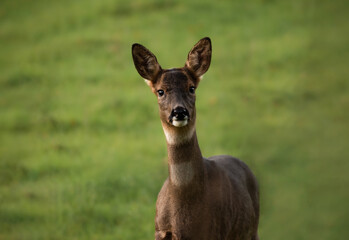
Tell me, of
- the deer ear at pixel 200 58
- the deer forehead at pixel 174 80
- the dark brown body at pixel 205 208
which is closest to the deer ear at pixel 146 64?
the deer forehead at pixel 174 80

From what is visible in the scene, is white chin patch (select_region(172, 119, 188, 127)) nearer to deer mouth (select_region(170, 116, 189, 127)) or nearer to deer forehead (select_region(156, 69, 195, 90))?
deer mouth (select_region(170, 116, 189, 127))

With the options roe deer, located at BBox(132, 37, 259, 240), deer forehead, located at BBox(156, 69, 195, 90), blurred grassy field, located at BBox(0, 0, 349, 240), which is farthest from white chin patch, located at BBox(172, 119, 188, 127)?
blurred grassy field, located at BBox(0, 0, 349, 240)

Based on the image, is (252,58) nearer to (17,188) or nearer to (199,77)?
(17,188)

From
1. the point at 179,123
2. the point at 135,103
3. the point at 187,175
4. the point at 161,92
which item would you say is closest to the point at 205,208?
the point at 187,175

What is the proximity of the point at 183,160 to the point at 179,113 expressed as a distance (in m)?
0.60

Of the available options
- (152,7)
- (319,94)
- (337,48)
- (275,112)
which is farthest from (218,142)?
(152,7)

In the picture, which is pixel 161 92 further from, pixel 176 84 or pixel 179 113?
pixel 179 113

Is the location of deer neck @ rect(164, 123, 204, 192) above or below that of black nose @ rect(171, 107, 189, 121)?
below

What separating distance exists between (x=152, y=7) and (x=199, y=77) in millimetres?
13305

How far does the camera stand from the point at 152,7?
19.2 meters

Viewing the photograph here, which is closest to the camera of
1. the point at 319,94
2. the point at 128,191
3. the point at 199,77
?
the point at 199,77

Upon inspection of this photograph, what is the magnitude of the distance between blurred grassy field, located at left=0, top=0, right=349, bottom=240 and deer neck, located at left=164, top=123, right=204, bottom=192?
3732 mm

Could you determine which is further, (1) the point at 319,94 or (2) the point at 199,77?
(1) the point at 319,94

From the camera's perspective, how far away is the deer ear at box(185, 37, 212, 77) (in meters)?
6.34
